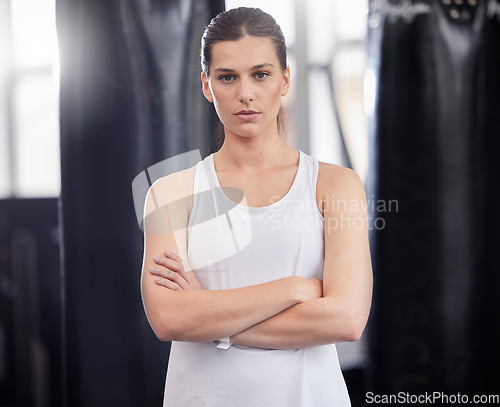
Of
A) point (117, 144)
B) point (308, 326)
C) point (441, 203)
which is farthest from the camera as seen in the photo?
point (441, 203)

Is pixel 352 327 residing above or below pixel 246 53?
below

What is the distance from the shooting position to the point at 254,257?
3.11ft

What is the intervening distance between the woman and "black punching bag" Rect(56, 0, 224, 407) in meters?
0.30

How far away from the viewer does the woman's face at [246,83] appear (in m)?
0.96

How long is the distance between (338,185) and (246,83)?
25cm

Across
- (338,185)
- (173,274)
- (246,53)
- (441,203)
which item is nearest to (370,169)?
(441,203)

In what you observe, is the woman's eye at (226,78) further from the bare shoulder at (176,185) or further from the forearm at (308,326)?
the forearm at (308,326)

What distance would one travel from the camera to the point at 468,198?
1.45 m

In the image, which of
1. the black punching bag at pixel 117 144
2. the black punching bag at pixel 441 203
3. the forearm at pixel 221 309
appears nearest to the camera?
the forearm at pixel 221 309

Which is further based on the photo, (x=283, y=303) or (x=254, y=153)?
(x=254, y=153)

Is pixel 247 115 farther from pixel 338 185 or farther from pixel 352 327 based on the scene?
pixel 352 327

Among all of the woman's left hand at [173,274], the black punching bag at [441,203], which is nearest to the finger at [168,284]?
the woman's left hand at [173,274]

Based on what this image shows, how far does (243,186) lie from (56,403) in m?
1.80

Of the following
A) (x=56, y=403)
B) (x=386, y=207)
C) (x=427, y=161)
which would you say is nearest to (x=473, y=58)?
(x=427, y=161)
